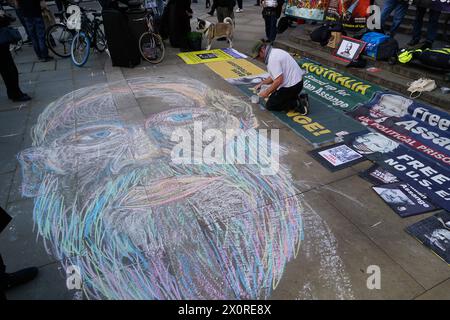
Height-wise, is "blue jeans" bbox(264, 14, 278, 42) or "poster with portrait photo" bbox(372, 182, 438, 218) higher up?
"blue jeans" bbox(264, 14, 278, 42)

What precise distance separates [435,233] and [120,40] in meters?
7.33

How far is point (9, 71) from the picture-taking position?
5.58m

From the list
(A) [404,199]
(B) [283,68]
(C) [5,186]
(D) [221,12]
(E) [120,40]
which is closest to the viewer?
(A) [404,199]

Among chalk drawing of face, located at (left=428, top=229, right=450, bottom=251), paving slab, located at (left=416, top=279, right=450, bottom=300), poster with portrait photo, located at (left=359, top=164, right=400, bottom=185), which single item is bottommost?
paving slab, located at (left=416, top=279, right=450, bottom=300)

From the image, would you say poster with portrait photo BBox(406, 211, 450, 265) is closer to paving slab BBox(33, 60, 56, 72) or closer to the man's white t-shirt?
the man's white t-shirt

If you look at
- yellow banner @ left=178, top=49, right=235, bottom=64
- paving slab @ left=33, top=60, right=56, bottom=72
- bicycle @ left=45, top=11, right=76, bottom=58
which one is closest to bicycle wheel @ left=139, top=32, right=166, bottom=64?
yellow banner @ left=178, top=49, right=235, bottom=64

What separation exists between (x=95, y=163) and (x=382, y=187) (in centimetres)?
379

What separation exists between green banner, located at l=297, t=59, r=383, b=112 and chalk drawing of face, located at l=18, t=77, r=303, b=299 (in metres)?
1.95

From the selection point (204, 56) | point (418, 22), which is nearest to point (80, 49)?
point (204, 56)

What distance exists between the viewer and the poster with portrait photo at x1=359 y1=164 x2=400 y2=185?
3738 mm

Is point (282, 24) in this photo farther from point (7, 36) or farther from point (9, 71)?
point (9, 71)

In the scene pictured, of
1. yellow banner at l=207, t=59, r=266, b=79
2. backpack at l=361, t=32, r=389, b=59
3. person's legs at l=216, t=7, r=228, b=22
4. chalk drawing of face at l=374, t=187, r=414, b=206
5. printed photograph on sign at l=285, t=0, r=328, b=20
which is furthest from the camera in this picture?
person's legs at l=216, t=7, r=228, b=22

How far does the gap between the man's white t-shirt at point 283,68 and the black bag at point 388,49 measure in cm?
255
